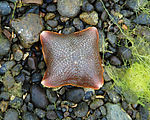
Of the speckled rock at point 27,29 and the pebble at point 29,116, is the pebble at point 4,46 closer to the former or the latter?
the speckled rock at point 27,29

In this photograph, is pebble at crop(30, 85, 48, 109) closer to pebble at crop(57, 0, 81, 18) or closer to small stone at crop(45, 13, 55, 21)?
small stone at crop(45, 13, 55, 21)

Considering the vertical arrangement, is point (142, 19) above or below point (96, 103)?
above

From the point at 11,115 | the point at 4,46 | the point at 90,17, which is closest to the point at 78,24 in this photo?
the point at 90,17

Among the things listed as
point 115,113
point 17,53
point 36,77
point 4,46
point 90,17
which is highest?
point 90,17

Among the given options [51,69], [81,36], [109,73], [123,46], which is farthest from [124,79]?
[51,69]

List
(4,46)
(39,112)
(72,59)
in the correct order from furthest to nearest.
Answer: (39,112), (4,46), (72,59)

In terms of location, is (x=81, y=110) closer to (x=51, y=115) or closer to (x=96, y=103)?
(x=96, y=103)

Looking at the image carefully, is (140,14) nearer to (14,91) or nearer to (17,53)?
(17,53)
